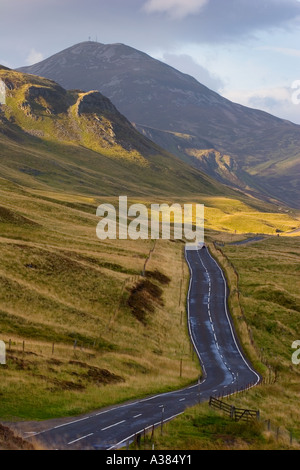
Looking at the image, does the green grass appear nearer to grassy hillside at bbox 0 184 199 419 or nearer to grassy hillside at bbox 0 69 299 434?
grassy hillside at bbox 0 69 299 434

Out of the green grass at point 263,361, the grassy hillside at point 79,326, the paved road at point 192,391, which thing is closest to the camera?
the paved road at point 192,391

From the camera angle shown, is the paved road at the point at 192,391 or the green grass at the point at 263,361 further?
the green grass at the point at 263,361

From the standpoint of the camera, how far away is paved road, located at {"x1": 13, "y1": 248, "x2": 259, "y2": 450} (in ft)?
89.2

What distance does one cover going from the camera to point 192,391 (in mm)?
41375

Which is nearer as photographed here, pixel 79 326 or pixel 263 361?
pixel 79 326

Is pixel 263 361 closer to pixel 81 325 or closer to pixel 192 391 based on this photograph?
pixel 192 391

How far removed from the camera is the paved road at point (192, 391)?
27203 mm

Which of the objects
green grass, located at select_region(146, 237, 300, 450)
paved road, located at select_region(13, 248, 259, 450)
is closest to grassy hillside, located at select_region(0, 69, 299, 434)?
paved road, located at select_region(13, 248, 259, 450)

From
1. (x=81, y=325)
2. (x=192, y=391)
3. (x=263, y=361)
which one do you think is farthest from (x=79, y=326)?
(x=263, y=361)

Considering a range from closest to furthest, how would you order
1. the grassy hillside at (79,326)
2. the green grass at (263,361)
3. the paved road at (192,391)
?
the paved road at (192,391) < the green grass at (263,361) < the grassy hillside at (79,326)

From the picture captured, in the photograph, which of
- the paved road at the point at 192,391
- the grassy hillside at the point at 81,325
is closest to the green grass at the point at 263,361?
the paved road at the point at 192,391

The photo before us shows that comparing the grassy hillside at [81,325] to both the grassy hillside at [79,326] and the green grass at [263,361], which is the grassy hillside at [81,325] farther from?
the green grass at [263,361]

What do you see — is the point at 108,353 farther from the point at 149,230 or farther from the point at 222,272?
the point at 149,230
